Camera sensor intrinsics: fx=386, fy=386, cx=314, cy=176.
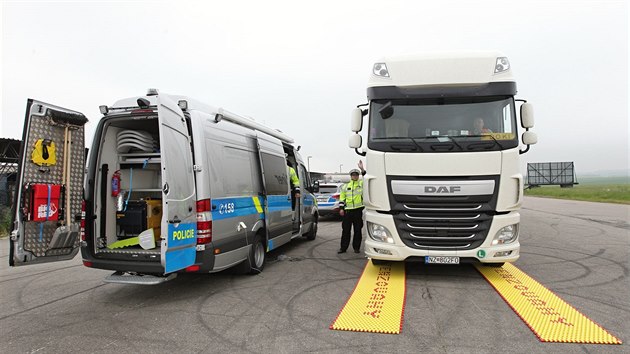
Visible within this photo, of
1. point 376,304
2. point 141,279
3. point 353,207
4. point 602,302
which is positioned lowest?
point 602,302

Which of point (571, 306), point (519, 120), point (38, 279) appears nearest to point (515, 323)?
point (571, 306)

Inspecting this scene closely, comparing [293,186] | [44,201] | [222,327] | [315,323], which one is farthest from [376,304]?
[44,201]

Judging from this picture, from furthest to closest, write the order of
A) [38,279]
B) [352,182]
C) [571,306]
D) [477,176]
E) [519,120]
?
[352,182] < [38,279] < [519,120] < [477,176] < [571,306]

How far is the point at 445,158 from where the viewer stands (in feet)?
18.1

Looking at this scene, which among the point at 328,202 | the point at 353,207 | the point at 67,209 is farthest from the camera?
the point at 328,202

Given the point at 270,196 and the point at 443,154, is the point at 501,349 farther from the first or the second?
the point at 270,196

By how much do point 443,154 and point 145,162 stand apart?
4287 millimetres

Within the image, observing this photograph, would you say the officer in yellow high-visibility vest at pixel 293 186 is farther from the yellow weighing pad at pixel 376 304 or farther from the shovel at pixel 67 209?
the shovel at pixel 67 209

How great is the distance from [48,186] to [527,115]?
22.0ft

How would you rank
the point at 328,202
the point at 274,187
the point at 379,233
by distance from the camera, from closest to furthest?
the point at 379,233, the point at 274,187, the point at 328,202

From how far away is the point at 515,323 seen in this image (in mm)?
4133

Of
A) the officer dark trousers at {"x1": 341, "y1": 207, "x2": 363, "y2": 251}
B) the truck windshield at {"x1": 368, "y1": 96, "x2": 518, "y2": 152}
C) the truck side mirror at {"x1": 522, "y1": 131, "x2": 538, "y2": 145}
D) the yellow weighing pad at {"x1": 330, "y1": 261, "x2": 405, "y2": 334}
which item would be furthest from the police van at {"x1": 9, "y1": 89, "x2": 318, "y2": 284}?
the truck side mirror at {"x1": 522, "y1": 131, "x2": 538, "y2": 145}

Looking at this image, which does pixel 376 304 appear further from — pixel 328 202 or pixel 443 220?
pixel 328 202

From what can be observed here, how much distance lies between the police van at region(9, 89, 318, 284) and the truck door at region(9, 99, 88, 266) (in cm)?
1
